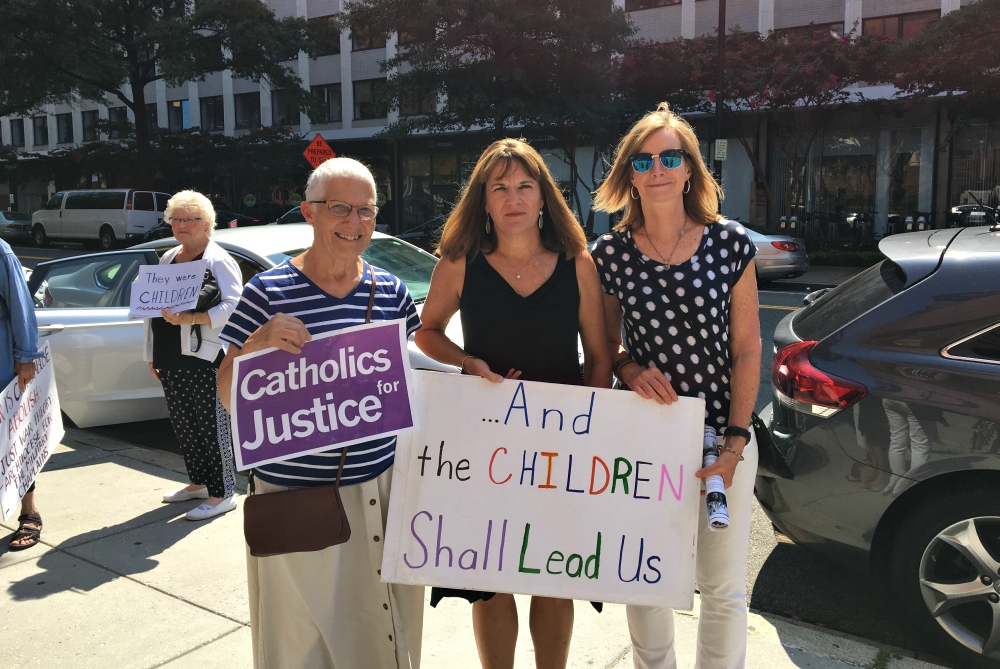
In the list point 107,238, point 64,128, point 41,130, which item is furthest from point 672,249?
point 41,130

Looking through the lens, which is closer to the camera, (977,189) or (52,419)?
(52,419)

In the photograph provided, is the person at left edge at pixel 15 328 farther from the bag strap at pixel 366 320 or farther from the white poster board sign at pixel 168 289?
the bag strap at pixel 366 320

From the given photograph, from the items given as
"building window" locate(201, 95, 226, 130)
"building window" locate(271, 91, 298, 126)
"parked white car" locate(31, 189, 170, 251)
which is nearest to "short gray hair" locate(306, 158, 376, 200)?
"parked white car" locate(31, 189, 170, 251)

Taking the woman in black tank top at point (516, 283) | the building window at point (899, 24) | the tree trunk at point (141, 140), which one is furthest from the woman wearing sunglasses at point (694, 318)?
the tree trunk at point (141, 140)

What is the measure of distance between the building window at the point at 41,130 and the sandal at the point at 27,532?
50323 millimetres

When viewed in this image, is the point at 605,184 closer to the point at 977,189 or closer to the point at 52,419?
the point at 52,419

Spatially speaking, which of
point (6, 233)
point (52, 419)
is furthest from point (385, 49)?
point (52, 419)

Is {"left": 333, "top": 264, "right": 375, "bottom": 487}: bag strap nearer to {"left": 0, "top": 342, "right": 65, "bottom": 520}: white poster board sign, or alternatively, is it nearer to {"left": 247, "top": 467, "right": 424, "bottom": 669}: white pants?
{"left": 247, "top": 467, "right": 424, "bottom": 669}: white pants

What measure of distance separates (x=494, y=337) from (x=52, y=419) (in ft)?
9.99

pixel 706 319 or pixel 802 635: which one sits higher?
pixel 706 319

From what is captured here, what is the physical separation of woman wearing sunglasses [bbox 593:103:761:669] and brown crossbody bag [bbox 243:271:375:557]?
953mm

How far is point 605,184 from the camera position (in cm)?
278

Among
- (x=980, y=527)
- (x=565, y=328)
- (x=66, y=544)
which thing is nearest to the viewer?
(x=565, y=328)

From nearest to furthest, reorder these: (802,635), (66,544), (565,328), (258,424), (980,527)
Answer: (258,424) → (565,328) → (980,527) → (802,635) → (66,544)
